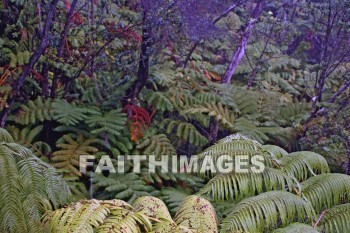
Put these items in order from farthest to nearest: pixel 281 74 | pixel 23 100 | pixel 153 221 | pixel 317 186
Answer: pixel 281 74, pixel 23 100, pixel 317 186, pixel 153 221

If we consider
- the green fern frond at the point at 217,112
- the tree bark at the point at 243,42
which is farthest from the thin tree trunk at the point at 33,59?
the tree bark at the point at 243,42

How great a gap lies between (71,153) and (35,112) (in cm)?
54

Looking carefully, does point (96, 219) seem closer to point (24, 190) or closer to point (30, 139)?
point (24, 190)

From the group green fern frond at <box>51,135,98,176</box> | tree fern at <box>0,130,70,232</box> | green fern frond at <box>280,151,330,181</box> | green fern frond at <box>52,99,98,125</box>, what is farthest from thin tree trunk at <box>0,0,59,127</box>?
green fern frond at <box>280,151,330,181</box>

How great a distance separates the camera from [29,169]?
1.83 m

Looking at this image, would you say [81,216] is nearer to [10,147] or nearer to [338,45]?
[10,147]

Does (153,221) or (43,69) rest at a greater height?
(43,69)

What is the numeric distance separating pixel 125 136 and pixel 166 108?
22.9 inches

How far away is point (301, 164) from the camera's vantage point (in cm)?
241

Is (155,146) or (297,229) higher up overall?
(155,146)

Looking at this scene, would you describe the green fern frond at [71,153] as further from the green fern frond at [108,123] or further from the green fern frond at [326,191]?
the green fern frond at [326,191]

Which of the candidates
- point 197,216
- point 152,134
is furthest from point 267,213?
point 152,134

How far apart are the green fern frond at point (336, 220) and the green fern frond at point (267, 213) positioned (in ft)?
0.43

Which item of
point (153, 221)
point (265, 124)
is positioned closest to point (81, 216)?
point (153, 221)
